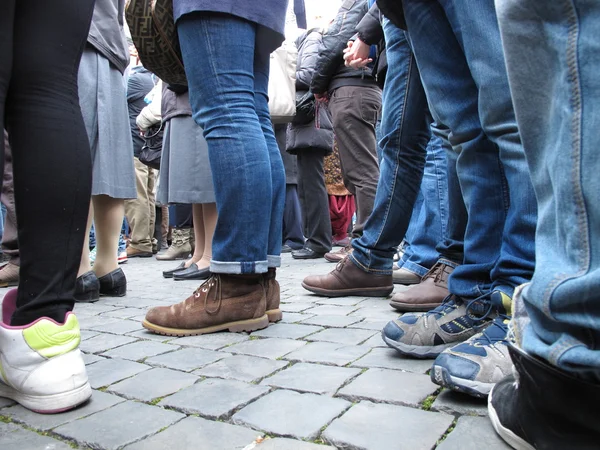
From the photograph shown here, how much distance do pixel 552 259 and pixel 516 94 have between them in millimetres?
284

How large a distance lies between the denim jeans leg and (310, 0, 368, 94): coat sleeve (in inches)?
82.1

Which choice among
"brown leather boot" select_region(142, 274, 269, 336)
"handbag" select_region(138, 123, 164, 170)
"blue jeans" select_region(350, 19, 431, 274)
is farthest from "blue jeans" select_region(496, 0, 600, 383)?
"handbag" select_region(138, 123, 164, 170)

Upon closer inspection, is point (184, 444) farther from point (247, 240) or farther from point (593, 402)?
point (247, 240)

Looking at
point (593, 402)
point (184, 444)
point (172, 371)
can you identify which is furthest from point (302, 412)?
point (593, 402)

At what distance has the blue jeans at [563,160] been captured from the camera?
798 millimetres

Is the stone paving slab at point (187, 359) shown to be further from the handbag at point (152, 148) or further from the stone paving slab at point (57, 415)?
the handbag at point (152, 148)

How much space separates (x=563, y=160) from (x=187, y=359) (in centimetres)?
121

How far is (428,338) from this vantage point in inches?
61.4

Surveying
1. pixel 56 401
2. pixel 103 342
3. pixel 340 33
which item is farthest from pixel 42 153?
pixel 340 33

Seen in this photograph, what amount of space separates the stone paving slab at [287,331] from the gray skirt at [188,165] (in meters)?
1.65

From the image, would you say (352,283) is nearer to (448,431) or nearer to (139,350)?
(139,350)

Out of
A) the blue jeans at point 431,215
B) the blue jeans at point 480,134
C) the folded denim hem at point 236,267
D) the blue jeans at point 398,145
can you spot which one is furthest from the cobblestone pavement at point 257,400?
the blue jeans at point 431,215

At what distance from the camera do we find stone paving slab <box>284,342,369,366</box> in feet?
5.29

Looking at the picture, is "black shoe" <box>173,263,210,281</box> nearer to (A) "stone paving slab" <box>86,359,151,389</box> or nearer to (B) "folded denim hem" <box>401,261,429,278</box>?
(B) "folded denim hem" <box>401,261,429,278</box>
